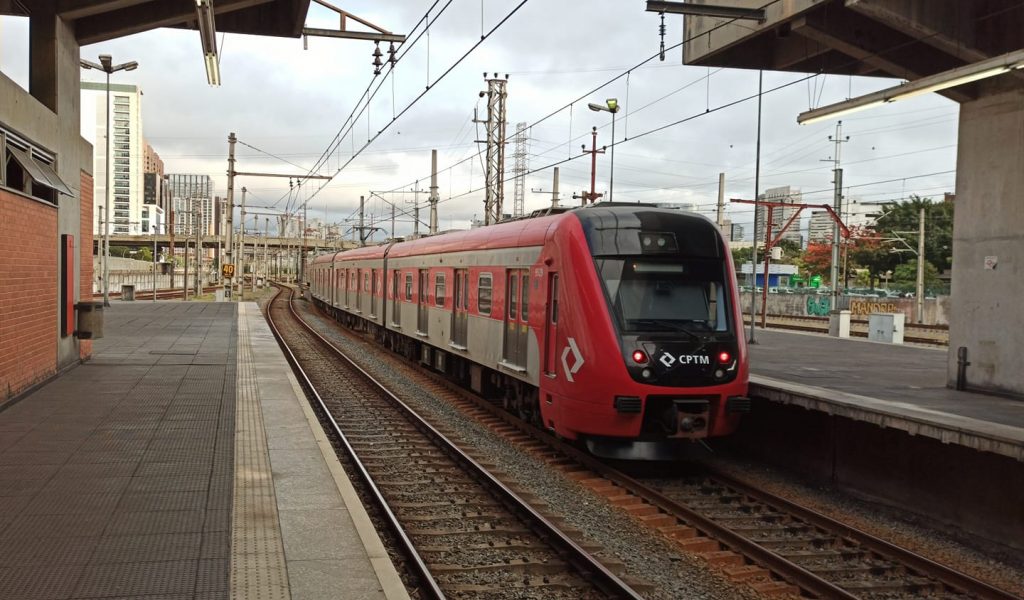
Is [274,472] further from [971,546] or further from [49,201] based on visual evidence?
[49,201]

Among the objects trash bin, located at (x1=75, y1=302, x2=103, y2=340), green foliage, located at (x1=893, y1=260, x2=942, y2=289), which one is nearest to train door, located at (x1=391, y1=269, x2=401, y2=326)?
trash bin, located at (x1=75, y1=302, x2=103, y2=340)

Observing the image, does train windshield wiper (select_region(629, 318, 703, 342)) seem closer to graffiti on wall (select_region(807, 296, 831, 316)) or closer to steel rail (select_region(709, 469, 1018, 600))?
steel rail (select_region(709, 469, 1018, 600))

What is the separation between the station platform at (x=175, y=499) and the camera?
520cm

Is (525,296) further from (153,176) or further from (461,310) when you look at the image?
(153,176)

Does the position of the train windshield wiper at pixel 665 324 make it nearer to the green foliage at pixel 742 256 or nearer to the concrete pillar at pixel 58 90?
the concrete pillar at pixel 58 90

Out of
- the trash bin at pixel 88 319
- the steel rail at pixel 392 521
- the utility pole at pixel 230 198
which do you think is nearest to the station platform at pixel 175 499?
the steel rail at pixel 392 521

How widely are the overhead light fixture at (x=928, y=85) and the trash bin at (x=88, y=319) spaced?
1169 cm

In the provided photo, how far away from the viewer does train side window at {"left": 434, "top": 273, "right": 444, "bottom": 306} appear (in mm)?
16203

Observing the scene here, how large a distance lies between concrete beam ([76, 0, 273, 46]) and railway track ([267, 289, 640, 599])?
7277mm

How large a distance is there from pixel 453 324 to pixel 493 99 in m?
14.1

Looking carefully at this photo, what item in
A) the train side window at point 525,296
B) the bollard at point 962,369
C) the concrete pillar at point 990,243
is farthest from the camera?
the bollard at point 962,369

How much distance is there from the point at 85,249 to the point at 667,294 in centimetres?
1159

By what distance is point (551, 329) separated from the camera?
32.6 ft

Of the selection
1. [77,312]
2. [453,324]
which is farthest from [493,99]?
[77,312]
